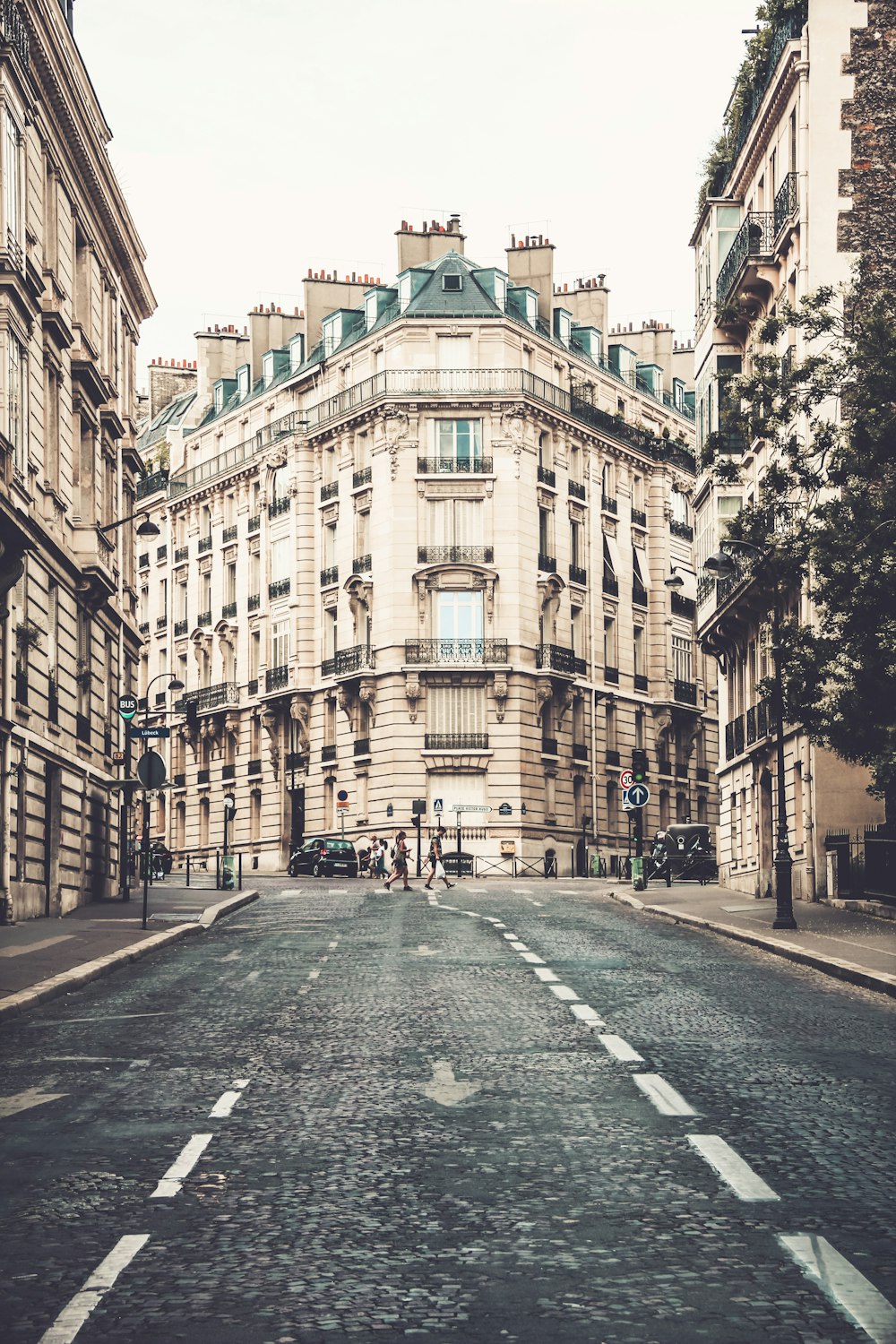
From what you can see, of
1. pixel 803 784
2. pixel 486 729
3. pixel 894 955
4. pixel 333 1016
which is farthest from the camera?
pixel 486 729

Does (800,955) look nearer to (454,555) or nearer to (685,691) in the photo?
(454,555)

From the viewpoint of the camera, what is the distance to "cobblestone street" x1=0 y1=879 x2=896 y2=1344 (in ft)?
21.4

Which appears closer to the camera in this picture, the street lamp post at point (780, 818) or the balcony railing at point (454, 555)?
the street lamp post at point (780, 818)

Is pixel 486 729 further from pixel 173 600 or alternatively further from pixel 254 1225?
pixel 254 1225

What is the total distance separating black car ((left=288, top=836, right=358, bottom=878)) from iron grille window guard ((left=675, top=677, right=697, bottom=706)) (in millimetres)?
24042

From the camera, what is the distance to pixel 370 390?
2906 inches

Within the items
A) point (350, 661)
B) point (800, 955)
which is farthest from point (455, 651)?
point (800, 955)

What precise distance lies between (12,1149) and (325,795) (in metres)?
64.2

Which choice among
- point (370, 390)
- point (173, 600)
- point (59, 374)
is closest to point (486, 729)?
point (370, 390)

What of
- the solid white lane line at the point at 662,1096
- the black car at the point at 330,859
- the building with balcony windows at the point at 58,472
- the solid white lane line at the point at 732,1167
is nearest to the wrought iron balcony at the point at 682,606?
the black car at the point at 330,859

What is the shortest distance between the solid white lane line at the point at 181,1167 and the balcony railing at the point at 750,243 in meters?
33.0

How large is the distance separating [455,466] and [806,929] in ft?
150

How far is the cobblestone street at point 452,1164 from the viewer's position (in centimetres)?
652

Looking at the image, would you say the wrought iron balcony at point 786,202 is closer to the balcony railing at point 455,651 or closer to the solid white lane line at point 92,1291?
the balcony railing at point 455,651
